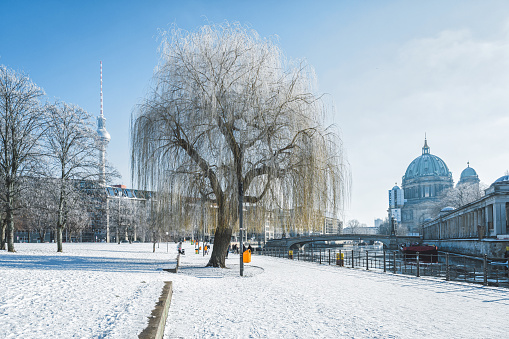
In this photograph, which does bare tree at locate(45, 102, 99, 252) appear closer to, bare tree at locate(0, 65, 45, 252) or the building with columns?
bare tree at locate(0, 65, 45, 252)

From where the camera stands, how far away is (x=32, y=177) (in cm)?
2605

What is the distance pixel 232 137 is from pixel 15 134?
55.9ft

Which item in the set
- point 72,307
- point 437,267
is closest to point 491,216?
point 437,267

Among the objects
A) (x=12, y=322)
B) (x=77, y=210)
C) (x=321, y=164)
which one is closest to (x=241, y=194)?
(x=321, y=164)

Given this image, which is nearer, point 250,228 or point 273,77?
point 273,77

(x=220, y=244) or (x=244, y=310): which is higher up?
(x=220, y=244)

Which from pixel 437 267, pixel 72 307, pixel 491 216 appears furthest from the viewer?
pixel 491 216

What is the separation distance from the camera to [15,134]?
26.0 meters

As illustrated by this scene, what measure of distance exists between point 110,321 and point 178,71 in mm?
13145

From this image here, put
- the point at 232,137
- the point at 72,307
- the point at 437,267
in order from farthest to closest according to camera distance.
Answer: the point at 437,267
the point at 232,137
the point at 72,307

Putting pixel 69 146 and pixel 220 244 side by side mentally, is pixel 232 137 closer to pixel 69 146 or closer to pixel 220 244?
pixel 220 244

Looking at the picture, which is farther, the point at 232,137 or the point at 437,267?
the point at 437,267

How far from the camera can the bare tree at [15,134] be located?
2570 cm

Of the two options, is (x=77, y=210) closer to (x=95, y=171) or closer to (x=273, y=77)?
(x=95, y=171)
